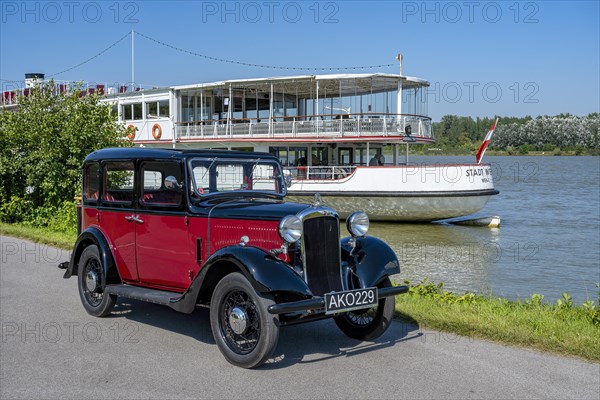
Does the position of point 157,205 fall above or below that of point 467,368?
above

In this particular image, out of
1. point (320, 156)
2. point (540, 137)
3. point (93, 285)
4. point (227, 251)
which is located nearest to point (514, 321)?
point (227, 251)

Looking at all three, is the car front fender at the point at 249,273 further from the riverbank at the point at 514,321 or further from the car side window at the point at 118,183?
the riverbank at the point at 514,321

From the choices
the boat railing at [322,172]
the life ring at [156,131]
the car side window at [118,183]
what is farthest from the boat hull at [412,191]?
the car side window at [118,183]

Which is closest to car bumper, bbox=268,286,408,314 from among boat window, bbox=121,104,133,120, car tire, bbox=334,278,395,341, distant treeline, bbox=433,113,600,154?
car tire, bbox=334,278,395,341

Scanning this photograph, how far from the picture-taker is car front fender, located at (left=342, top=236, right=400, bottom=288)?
6348mm

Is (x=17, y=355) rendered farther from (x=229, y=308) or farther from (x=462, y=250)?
(x=462, y=250)

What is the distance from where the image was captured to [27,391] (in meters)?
4.86

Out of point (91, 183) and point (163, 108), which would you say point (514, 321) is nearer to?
point (91, 183)

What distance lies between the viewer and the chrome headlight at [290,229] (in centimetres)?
571

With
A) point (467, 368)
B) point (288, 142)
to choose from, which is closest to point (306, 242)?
point (467, 368)

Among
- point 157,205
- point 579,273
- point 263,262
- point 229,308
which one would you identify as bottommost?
point 579,273

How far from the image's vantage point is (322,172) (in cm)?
2367

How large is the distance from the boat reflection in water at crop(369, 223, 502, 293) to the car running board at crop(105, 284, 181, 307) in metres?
6.14

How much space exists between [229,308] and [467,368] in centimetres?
213
